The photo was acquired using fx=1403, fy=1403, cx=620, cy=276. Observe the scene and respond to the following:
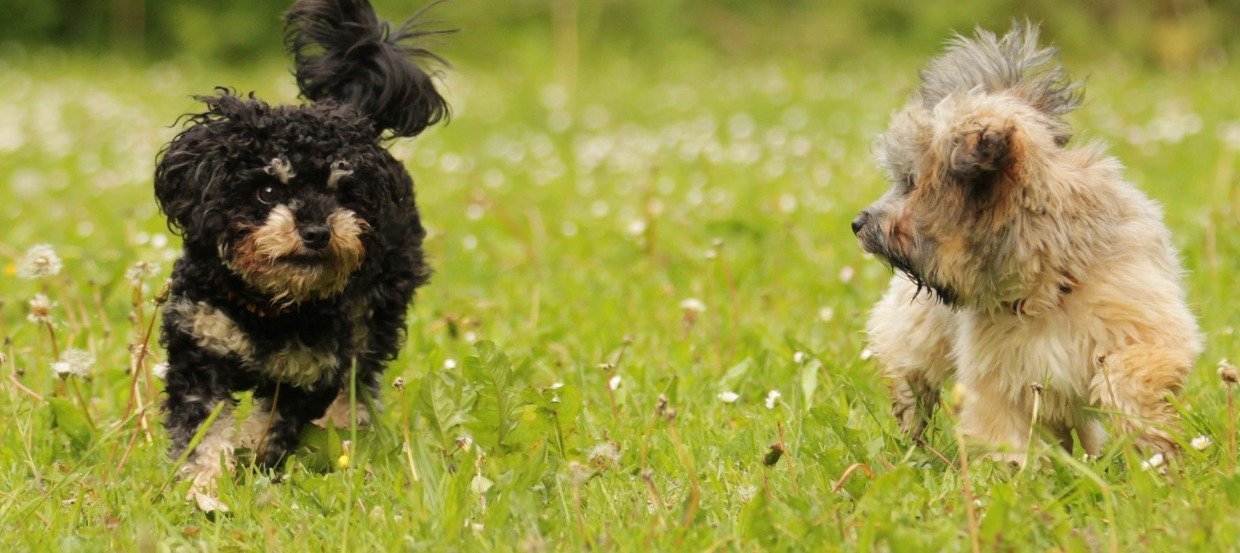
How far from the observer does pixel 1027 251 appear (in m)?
3.69

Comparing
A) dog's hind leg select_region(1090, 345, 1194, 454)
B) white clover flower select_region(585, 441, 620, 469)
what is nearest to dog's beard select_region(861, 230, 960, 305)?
dog's hind leg select_region(1090, 345, 1194, 454)

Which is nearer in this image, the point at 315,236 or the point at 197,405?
the point at 315,236

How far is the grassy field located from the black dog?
0.19 meters

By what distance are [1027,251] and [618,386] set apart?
1.61 meters

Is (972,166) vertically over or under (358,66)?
over

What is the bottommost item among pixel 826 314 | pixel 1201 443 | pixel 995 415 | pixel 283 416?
pixel 826 314

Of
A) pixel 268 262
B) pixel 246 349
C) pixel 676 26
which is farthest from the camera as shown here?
pixel 676 26

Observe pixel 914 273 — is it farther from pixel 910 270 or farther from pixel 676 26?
pixel 676 26

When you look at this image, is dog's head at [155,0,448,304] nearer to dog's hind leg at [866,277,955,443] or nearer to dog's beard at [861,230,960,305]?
dog's beard at [861,230,960,305]

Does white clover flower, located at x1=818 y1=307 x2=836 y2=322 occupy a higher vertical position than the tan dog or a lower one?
lower

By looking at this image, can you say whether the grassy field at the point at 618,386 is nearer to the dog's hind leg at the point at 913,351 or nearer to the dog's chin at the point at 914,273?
the dog's hind leg at the point at 913,351

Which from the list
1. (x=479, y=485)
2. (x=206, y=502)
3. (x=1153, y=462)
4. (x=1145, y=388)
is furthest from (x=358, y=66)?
(x=1153, y=462)

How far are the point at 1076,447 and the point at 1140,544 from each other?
601mm

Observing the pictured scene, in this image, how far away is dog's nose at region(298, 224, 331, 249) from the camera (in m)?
3.89
